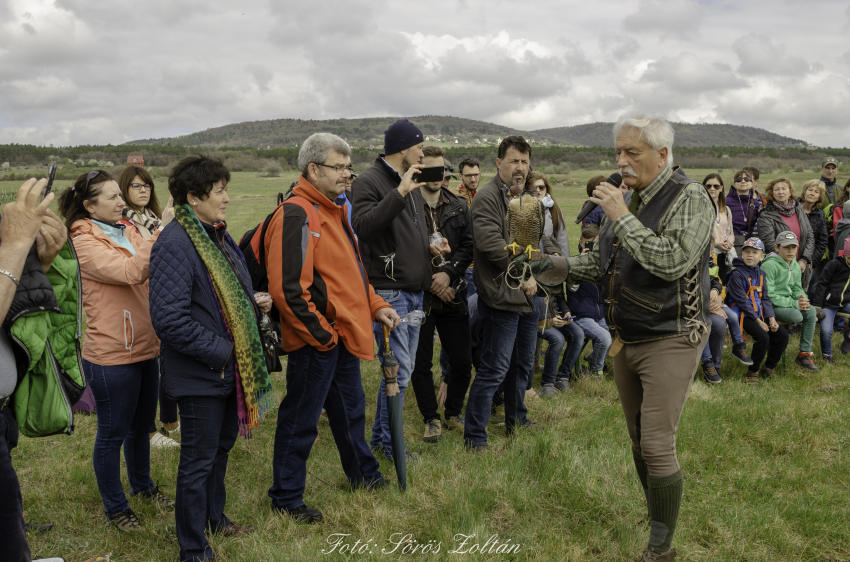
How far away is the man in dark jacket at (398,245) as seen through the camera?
4.18 meters

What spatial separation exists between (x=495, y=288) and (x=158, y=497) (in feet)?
9.54

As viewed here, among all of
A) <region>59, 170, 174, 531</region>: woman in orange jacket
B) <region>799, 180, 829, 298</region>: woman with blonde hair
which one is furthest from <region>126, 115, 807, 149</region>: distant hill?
<region>59, 170, 174, 531</region>: woman in orange jacket

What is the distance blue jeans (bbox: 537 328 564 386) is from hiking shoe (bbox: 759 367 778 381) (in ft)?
9.54

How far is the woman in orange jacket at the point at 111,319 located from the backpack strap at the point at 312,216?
808 millimetres

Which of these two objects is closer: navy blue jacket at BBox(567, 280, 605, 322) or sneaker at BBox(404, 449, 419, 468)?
sneaker at BBox(404, 449, 419, 468)

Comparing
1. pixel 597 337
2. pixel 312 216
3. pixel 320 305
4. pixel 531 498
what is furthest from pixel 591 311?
pixel 312 216

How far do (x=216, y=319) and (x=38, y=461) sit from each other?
9.76 ft

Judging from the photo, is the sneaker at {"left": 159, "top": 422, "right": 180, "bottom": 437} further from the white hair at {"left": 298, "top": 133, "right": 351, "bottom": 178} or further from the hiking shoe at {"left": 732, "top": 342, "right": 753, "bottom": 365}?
the hiking shoe at {"left": 732, "top": 342, "right": 753, "bottom": 365}

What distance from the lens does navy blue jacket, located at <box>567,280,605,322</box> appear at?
22.1 feet

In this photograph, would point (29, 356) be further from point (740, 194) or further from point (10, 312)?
point (740, 194)

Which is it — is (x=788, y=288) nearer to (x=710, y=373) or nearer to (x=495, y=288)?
(x=710, y=373)

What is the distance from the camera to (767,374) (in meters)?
7.16

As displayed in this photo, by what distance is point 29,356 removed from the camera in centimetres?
232

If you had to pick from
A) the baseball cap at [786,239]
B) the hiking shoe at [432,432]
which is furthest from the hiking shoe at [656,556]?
the baseball cap at [786,239]
